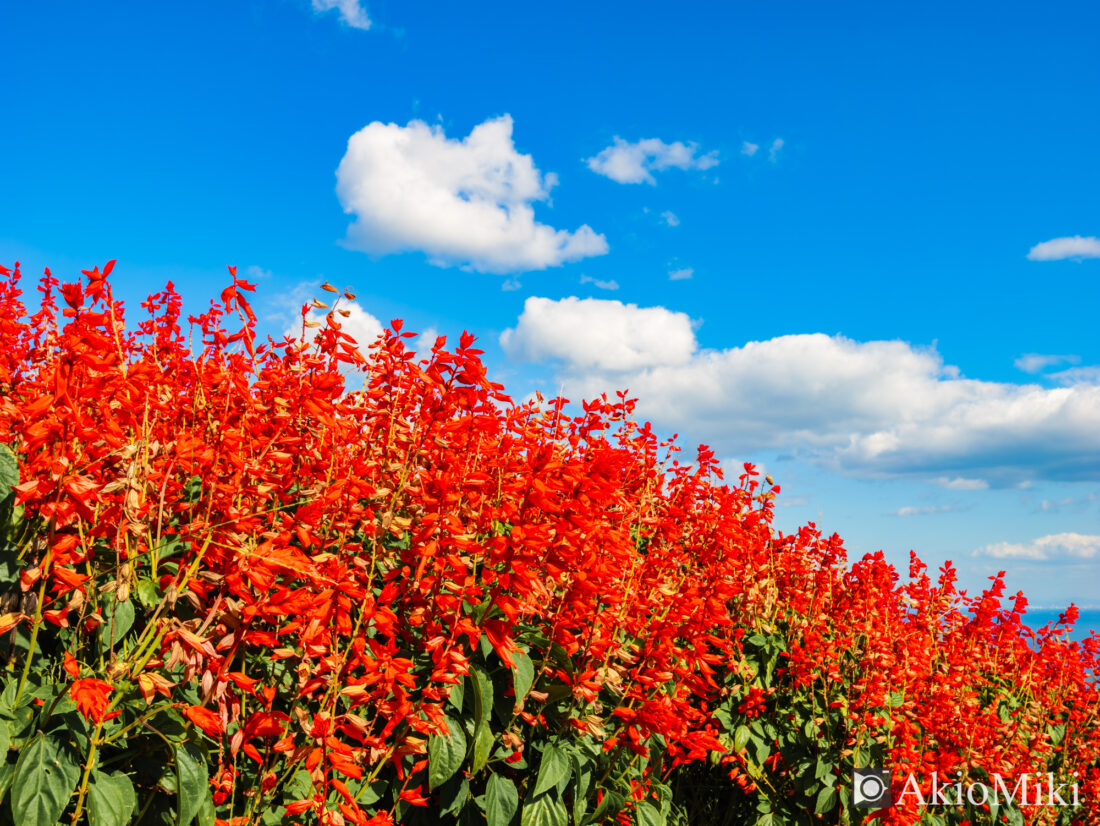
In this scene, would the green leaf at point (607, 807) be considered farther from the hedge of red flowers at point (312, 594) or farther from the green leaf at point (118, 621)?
the green leaf at point (118, 621)

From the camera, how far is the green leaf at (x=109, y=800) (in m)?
2.23

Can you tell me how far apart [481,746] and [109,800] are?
127 cm

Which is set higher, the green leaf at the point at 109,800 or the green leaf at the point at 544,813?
the green leaf at the point at 109,800

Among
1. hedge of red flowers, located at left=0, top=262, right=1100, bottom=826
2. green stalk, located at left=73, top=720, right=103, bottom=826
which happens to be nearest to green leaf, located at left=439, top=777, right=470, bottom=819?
A: hedge of red flowers, located at left=0, top=262, right=1100, bottom=826

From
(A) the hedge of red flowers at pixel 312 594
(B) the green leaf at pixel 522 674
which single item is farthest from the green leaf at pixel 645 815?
(B) the green leaf at pixel 522 674

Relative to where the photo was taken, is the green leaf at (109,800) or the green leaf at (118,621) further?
the green leaf at (118,621)

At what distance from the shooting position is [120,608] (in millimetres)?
2449

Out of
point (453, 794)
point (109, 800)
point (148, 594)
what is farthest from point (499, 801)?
point (148, 594)

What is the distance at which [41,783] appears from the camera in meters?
2.15

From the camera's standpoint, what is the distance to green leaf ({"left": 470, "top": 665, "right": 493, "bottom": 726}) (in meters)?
2.96

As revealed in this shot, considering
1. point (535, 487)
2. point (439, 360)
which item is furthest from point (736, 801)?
point (439, 360)

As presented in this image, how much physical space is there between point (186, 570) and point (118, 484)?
375mm

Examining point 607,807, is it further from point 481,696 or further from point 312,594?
point 312,594

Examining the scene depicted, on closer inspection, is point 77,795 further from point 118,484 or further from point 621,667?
point 621,667
